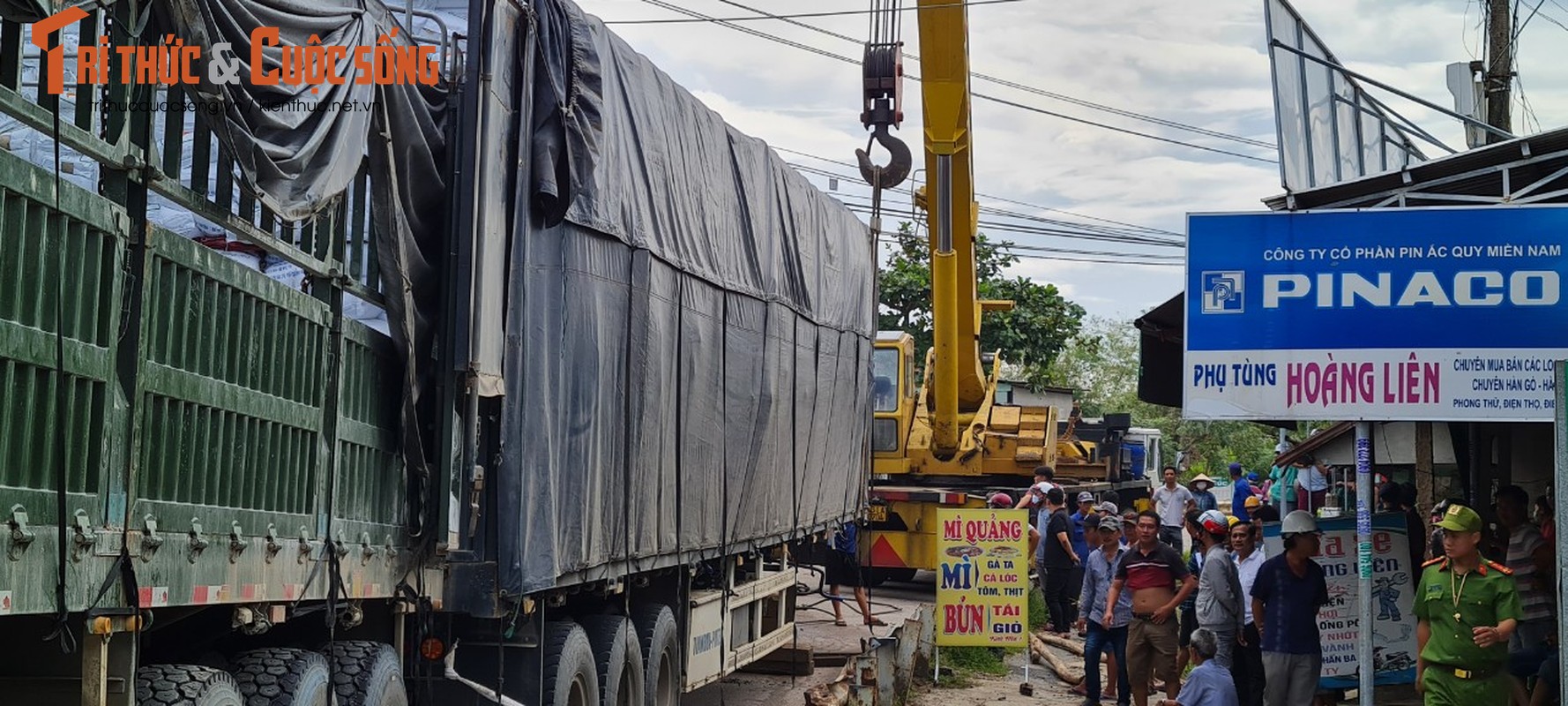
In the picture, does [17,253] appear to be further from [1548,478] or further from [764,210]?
[1548,478]

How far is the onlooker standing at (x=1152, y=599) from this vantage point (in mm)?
11180

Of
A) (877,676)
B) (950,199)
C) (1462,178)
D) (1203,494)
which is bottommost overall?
(877,676)

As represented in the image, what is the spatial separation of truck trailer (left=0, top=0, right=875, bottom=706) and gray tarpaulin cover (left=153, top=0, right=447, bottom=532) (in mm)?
16

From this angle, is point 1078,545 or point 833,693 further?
point 1078,545

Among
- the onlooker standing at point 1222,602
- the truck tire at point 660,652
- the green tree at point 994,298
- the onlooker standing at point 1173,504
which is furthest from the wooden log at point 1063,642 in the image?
the green tree at point 994,298

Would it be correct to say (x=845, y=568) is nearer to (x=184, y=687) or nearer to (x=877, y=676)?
(x=877, y=676)

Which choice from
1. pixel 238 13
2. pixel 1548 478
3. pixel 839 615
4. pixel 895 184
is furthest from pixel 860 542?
pixel 238 13

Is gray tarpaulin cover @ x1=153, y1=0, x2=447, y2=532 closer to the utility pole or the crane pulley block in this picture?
the crane pulley block

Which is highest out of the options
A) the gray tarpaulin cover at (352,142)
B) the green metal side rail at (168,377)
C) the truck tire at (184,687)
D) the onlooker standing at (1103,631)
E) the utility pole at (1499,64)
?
the utility pole at (1499,64)

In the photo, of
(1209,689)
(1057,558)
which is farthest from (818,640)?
(1209,689)

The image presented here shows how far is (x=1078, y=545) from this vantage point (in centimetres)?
1784

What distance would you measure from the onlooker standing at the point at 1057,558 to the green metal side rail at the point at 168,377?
11.8 metres

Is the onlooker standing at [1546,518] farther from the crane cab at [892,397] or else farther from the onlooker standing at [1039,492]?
the crane cab at [892,397]

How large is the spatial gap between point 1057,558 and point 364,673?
1223 cm
